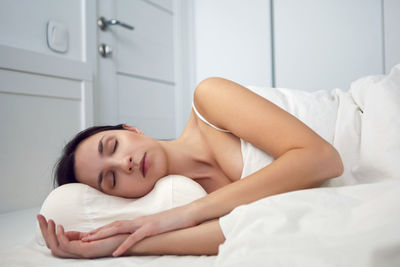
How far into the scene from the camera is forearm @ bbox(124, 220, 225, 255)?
30.5 inches

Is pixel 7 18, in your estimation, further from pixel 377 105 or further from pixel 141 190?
pixel 377 105

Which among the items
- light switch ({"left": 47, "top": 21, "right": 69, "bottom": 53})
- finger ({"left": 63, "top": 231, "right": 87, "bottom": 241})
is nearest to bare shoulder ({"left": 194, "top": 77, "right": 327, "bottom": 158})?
finger ({"left": 63, "top": 231, "right": 87, "bottom": 241})

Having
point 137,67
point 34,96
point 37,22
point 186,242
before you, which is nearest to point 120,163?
point 186,242

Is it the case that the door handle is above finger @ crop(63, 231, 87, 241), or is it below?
above

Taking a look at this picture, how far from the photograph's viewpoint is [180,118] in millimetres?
3193

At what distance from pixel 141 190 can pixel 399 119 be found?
80cm

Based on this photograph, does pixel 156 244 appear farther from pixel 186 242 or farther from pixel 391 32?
pixel 391 32

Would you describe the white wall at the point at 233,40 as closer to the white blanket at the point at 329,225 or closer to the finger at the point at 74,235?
the white blanket at the point at 329,225

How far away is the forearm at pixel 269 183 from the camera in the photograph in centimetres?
83

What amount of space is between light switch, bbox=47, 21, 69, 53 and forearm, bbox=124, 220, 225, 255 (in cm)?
154

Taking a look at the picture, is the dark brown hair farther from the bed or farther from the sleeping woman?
the bed

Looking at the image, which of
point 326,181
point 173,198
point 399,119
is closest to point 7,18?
point 173,198

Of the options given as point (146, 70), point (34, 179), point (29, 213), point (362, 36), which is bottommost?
point (29, 213)

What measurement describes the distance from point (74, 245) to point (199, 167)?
20.8 inches
